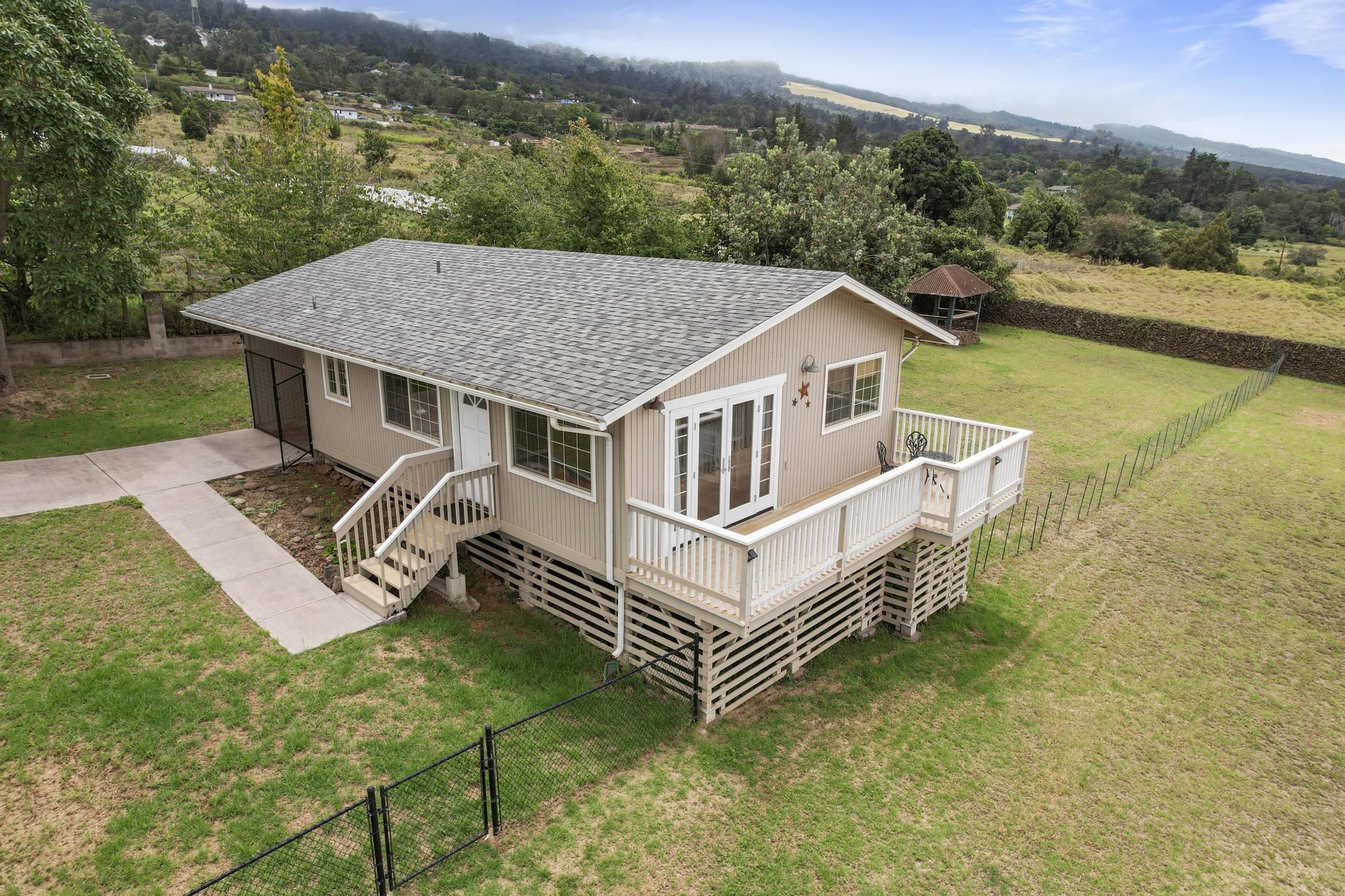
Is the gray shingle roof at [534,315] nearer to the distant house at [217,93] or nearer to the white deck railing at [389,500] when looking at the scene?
the white deck railing at [389,500]

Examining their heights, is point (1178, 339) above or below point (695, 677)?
above

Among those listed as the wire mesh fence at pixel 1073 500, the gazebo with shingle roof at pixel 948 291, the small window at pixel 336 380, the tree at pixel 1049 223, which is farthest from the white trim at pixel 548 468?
the tree at pixel 1049 223

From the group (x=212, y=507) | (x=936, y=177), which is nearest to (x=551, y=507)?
(x=212, y=507)

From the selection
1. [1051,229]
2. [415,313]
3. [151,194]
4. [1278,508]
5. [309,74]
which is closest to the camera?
[415,313]

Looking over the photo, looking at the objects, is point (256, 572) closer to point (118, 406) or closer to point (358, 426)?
point (358, 426)

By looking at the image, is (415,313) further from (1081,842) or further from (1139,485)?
(1139,485)

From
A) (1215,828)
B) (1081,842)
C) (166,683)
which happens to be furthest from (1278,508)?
(166,683)

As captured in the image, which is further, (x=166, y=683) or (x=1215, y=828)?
(x=166, y=683)
